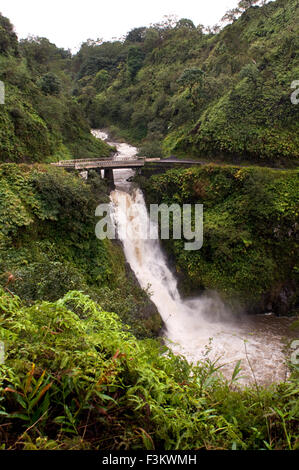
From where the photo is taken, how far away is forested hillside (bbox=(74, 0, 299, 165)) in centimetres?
1802

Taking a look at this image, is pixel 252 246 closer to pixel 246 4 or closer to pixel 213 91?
pixel 213 91

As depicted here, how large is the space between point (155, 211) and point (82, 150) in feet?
30.7

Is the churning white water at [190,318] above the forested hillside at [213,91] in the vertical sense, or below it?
below

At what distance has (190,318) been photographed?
12.5 m

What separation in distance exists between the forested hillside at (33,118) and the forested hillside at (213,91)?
5.61 meters

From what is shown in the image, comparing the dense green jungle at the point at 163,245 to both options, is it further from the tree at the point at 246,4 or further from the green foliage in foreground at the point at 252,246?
the tree at the point at 246,4

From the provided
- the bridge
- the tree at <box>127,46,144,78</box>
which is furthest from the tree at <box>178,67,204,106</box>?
the tree at <box>127,46,144,78</box>

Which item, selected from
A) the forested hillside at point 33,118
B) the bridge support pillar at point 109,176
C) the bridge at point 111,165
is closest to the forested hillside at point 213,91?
the bridge at point 111,165

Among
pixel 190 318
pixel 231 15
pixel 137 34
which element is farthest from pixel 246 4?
pixel 190 318

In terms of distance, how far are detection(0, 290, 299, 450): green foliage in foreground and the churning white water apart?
7132 millimetres

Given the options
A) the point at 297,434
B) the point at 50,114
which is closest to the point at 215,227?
the point at 297,434

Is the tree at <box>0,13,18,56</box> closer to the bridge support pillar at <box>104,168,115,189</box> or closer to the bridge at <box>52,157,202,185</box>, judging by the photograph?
the bridge at <box>52,157,202,185</box>

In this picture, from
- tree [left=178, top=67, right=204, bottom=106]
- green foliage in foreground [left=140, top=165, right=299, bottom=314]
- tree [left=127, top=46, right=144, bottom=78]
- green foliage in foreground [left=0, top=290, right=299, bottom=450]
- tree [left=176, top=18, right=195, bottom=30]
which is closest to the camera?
green foliage in foreground [left=0, top=290, right=299, bottom=450]

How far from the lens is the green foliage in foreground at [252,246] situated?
12.8 metres
